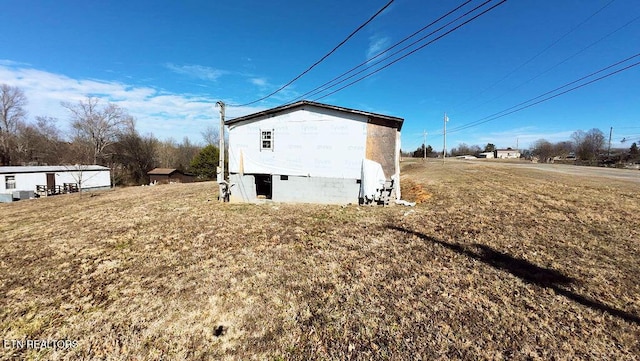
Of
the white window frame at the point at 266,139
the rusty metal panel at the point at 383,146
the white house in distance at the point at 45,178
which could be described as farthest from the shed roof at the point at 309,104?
the white house in distance at the point at 45,178

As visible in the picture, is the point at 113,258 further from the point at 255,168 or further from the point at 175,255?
the point at 255,168

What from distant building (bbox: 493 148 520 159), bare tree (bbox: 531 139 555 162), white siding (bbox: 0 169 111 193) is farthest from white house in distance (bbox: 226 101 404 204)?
distant building (bbox: 493 148 520 159)

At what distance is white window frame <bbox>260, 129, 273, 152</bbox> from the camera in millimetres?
12867

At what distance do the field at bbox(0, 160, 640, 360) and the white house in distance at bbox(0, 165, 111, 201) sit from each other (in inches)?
997

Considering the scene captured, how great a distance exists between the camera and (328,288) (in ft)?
15.3

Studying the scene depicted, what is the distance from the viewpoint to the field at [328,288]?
3314 mm

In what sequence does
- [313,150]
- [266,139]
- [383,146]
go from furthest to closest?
1. [266,139]
2. [313,150]
3. [383,146]

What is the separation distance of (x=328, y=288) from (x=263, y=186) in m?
11.3

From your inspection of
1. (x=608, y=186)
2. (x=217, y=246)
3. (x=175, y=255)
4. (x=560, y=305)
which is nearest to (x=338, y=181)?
(x=217, y=246)

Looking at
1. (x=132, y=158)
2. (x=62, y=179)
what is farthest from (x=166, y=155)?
(x=62, y=179)

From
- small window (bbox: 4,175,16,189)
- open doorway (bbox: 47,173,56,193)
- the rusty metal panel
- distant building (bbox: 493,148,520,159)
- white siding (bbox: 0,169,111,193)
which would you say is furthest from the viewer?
distant building (bbox: 493,148,520,159)

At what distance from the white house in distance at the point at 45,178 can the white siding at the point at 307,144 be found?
21.9 metres

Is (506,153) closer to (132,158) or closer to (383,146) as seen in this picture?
(383,146)

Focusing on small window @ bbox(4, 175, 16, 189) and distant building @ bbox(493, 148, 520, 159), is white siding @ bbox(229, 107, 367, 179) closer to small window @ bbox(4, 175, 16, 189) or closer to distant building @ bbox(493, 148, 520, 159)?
small window @ bbox(4, 175, 16, 189)
